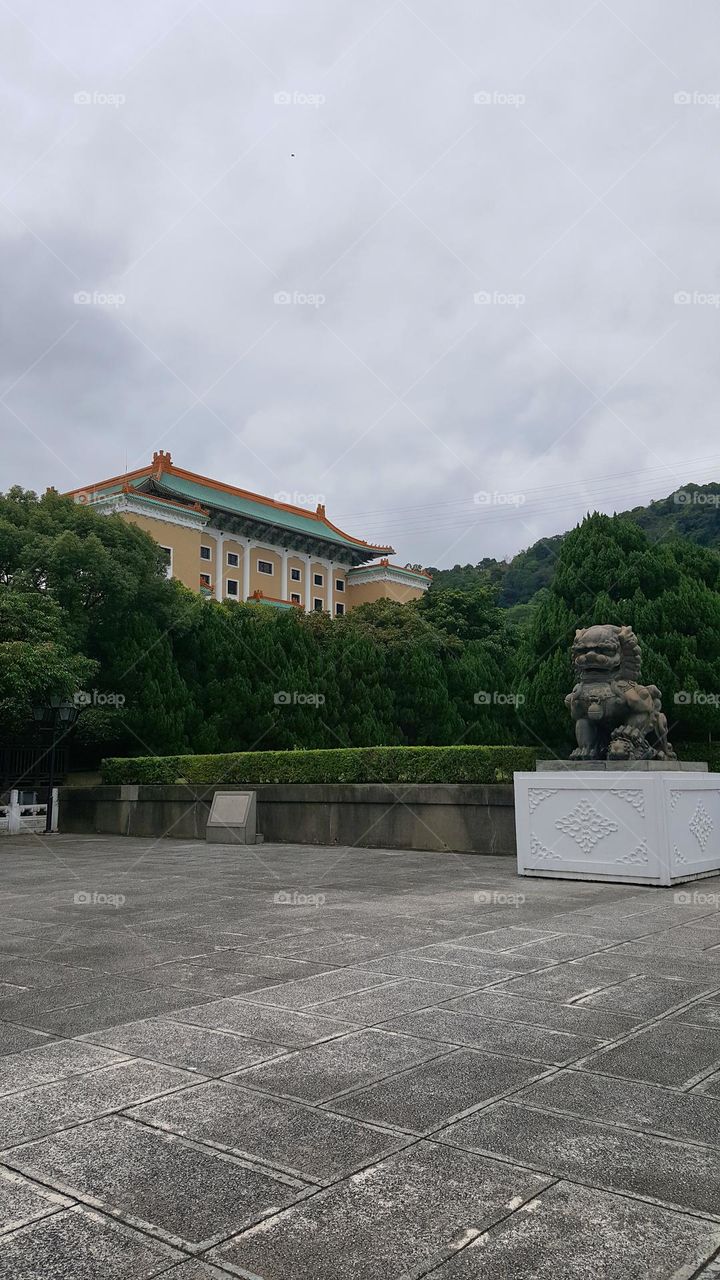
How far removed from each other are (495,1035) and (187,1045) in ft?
3.98

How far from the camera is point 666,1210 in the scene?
2.07 meters

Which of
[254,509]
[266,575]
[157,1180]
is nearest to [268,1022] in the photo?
[157,1180]

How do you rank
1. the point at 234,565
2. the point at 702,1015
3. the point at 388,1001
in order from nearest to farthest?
the point at 702,1015, the point at 388,1001, the point at 234,565

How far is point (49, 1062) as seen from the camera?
3166 millimetres

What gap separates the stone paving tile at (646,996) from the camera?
3.87m

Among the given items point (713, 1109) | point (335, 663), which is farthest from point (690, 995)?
point (335, 663)

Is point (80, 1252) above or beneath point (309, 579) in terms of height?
beneath

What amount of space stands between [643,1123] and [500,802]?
9.23 meters

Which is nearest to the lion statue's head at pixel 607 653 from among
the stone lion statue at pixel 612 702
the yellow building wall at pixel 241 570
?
the stone lion statue at pixel 612 702

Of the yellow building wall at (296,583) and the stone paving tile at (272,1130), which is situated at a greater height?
the yellow building wall at (296,583)

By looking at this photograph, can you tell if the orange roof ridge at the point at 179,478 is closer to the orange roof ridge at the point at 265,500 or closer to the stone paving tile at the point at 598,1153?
the orange roof ridge at the point at 265,500

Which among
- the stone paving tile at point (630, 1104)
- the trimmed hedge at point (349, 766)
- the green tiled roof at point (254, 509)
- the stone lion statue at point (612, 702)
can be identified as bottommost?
the stone paving tile at point (630, 1104)

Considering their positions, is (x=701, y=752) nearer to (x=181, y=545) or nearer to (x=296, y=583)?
(x=181, y=545)

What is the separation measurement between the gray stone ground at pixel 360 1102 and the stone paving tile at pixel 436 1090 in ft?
0.03
